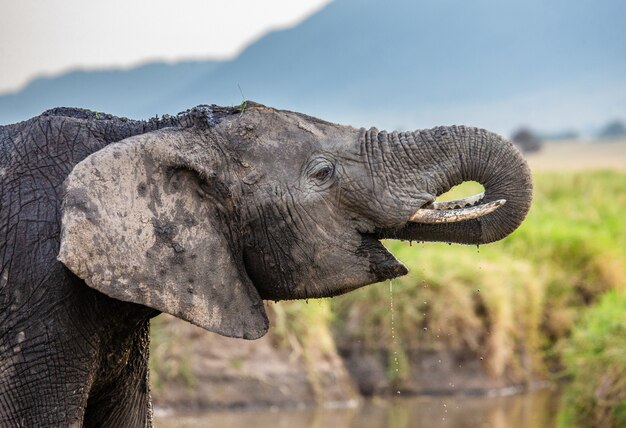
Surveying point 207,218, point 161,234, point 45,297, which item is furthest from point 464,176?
point 45,297

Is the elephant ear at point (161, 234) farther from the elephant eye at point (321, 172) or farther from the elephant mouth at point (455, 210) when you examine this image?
the elephant mouth at point (455, 210)

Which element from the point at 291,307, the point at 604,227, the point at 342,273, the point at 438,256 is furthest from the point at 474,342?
the point at 342,273

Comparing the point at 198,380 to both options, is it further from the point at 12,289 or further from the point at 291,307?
the point at 12,289

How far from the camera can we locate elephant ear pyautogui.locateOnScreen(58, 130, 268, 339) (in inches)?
220

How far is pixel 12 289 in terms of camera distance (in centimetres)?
577

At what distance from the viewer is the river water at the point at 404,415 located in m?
A: 12.7

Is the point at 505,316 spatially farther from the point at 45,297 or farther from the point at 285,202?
the point at 45,297

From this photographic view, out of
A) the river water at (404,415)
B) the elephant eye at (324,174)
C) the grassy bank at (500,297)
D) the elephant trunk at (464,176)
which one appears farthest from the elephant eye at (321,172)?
the grassy bank at (500,297)

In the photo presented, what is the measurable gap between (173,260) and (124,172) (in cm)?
43

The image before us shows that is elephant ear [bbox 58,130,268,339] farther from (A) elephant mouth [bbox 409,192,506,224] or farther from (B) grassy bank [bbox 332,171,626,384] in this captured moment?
(B) grassy bank [bbox 332,171,626,384]

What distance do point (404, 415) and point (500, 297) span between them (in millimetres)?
2576

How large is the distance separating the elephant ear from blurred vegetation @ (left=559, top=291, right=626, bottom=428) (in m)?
5.95

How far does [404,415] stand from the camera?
13.6 metres

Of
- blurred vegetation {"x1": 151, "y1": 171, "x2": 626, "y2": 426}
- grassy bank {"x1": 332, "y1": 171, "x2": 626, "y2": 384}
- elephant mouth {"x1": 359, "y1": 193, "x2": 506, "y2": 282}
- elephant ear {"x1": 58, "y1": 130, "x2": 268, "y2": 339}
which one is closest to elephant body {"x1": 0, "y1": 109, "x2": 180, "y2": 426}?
elephant ear {"x1": 58, "y1": 130, "x2": 268, "y2": 339}
